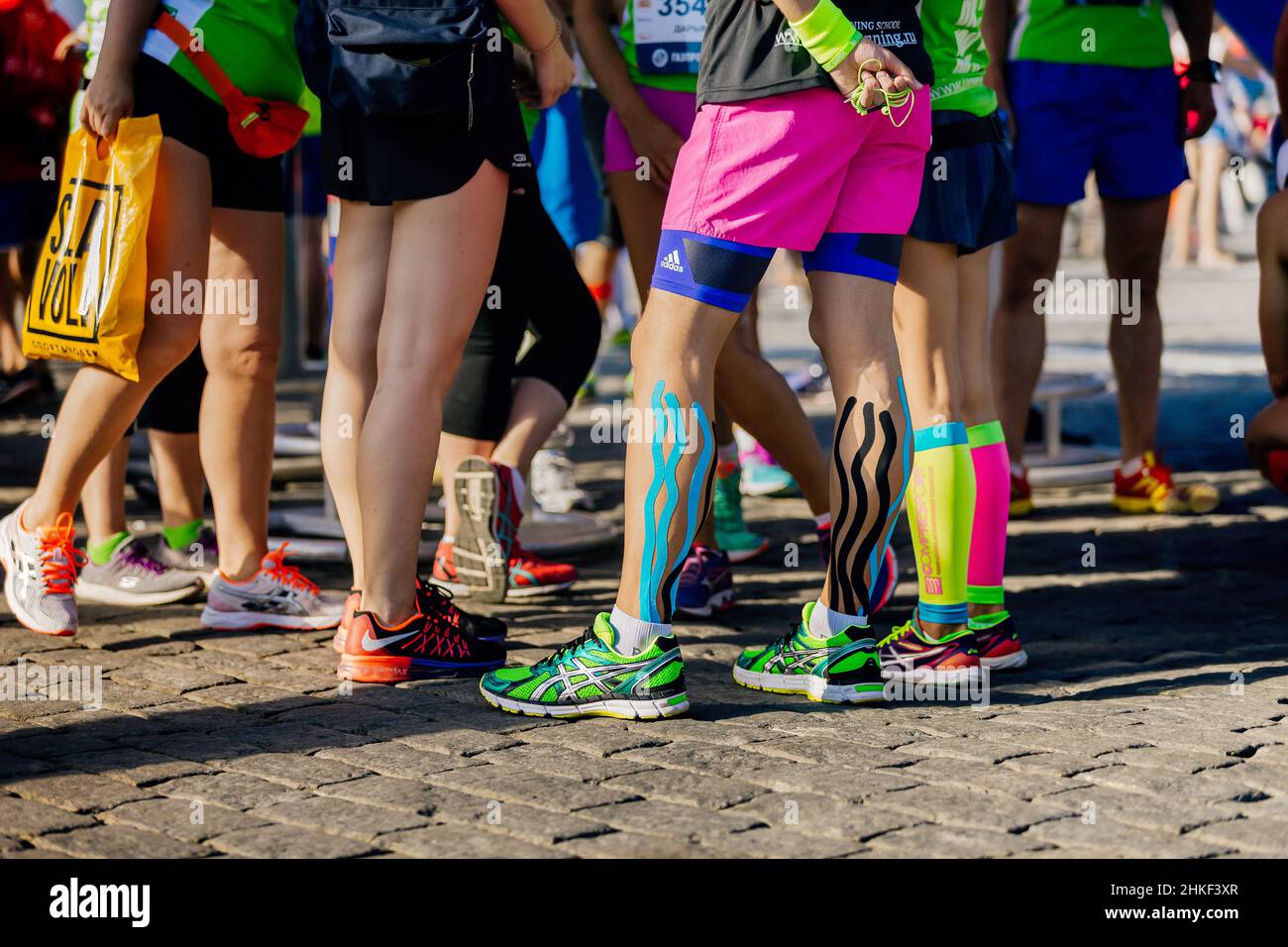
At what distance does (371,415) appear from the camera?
3824 mm

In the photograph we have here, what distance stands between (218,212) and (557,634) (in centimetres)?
136

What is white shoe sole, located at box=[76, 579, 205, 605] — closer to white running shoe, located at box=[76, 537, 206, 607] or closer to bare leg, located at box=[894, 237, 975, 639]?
white running shoe, located at box=[76, 537, 206, 607]

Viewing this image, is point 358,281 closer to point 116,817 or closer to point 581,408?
point 116,817

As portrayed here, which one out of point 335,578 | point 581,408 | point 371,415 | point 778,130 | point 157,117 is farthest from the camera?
point 581,408

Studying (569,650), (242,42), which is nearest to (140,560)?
(242,42)

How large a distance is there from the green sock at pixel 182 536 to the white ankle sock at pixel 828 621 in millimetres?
2102

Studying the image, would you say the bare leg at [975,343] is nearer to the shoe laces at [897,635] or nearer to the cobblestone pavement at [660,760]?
the shoe laces at [897,635]

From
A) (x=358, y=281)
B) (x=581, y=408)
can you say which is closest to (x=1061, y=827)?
(x=358, y=281)

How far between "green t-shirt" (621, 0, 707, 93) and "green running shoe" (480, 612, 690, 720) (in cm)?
157

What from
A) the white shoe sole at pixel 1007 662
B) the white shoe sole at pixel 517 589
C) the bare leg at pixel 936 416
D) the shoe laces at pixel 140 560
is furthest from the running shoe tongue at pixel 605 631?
the shoe laces at pixel 140 560

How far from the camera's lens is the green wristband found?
10.8ft

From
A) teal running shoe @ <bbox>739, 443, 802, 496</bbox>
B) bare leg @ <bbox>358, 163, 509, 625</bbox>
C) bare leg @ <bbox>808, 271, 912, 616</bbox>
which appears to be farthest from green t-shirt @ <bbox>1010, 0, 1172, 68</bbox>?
bare leg @ <bbox>358, 163, 509, 625</bbox>

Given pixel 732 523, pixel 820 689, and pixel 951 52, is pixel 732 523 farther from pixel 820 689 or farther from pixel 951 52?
pixel 951 52

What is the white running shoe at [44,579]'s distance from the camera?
4281 mm
